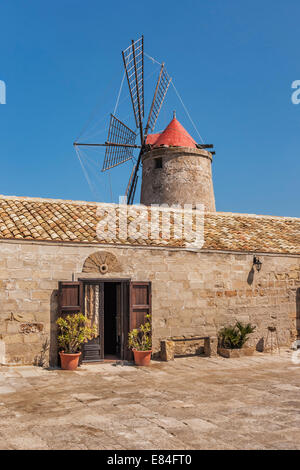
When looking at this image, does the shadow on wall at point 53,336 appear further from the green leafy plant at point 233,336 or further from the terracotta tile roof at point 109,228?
the green leafy plant at point 233,336

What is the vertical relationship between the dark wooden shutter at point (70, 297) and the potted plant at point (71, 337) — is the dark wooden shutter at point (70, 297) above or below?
above

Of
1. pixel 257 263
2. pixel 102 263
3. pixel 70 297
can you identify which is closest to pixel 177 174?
pixel 257 263

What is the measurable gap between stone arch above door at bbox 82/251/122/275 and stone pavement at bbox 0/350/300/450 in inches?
89.8

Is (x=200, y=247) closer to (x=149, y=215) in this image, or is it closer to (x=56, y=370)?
(x=149, y=215)

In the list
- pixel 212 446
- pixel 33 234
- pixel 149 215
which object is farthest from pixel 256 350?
pixel 212 446

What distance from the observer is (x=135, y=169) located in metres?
23.1

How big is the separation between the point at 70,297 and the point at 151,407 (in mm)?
4248

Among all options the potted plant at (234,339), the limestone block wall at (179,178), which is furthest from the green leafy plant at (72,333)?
the limestone block wall at (179,178)

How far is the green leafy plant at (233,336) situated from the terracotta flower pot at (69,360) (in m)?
4.34

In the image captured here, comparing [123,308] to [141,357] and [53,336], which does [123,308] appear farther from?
[53,336]

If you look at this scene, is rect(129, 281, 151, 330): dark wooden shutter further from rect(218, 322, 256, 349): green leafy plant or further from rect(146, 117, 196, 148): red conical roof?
rect(146, 117, 196, 148): red conical roof

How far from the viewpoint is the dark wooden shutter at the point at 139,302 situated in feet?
37.4

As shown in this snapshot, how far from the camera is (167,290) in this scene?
1203cm
